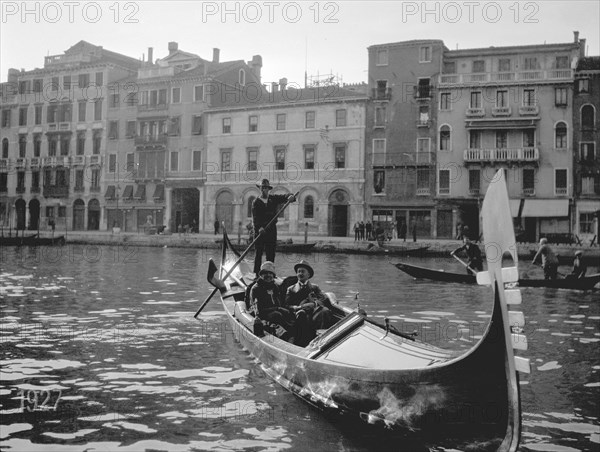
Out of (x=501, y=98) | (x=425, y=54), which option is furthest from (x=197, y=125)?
(x=501, y=98)

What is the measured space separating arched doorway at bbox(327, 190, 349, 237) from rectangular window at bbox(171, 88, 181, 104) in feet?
44.2

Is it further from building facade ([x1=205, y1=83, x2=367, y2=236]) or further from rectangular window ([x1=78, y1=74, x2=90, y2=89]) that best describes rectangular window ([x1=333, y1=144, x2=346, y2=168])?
rectangular window ([x1=78, y1=74, x2=90, y2=89])

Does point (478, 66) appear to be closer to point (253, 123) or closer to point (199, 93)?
point (253, 123)

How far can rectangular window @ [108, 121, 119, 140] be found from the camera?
159 ft

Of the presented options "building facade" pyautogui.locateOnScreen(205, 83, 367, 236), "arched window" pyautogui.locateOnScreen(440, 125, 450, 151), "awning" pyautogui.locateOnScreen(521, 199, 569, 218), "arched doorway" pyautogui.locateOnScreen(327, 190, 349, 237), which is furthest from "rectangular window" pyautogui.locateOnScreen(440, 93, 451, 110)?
"arched doorway" pyautogui.locateOnScreen(327, 190, 349, 237)

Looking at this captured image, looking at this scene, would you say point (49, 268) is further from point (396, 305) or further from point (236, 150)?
point (236, 150)

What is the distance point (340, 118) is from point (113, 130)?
1802 cm

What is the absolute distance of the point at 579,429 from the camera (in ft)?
17.6

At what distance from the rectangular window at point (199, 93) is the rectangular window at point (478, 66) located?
58.4 ft

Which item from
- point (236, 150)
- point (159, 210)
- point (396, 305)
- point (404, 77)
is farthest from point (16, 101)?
point (396, 305)

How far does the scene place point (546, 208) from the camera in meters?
35.8

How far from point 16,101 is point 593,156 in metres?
42.0

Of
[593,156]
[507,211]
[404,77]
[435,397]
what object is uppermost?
[404,77]

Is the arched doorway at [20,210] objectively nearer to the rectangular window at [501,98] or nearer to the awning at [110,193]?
Answer: the awning at [110,193]
